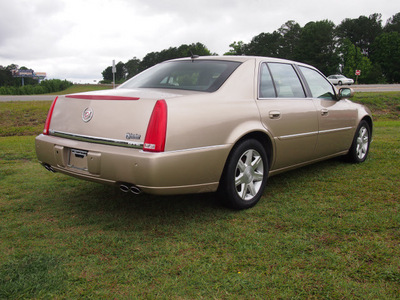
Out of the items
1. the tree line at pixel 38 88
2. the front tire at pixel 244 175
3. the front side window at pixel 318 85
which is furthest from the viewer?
the tree line at pixel 38 88

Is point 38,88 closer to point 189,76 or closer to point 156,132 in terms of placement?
point 189,76

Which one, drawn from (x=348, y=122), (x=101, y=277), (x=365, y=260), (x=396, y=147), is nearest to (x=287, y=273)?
(x=365, y=260)

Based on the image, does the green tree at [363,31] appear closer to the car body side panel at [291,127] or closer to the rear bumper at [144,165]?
the car body side panel at [291,127]

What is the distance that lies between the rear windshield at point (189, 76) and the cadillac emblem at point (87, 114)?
73 centimetres

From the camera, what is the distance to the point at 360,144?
18.5 feet

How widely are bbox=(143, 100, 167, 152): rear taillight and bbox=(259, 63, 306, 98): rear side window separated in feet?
4.39

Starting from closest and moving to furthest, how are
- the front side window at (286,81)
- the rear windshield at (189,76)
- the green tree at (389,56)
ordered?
the rear windshield at (189,76)
the front side window at (286,81)
the green tree at (389,56)

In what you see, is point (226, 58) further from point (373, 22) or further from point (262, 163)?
point (373, 22)

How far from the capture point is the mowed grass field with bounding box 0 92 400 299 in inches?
89.1

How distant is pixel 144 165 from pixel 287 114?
6.14ft

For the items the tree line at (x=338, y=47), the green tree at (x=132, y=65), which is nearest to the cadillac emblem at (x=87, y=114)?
the tree line at (x=338, y=47)

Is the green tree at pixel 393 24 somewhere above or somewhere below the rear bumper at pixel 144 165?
above

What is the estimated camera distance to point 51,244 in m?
2.85

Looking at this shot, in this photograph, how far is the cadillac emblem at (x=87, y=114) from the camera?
3207 mm
